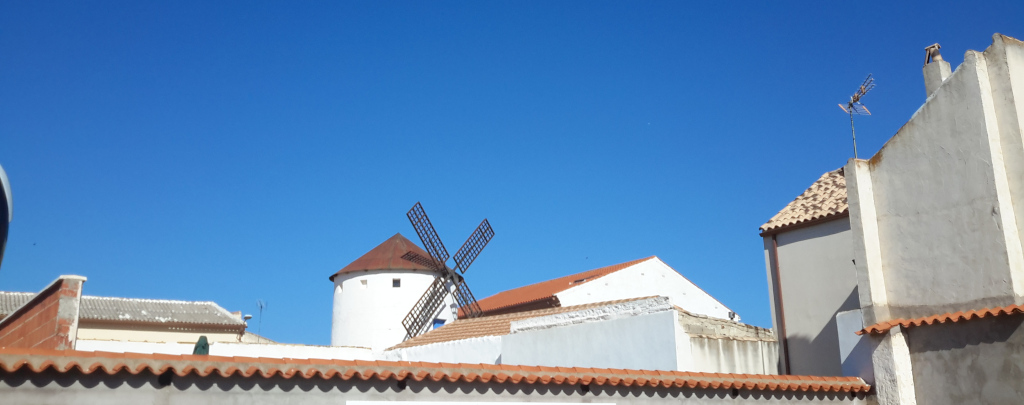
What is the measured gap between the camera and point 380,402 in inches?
358

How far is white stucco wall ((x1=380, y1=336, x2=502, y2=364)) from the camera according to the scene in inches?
745

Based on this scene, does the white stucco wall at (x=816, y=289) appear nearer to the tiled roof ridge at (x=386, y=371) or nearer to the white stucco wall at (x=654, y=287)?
the tiled roof ridge at (x=386, y=371)

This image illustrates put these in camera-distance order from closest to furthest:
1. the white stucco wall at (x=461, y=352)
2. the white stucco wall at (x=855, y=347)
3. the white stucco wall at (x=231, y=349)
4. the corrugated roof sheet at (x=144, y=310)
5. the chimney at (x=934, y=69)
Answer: the white stucco wall at (x=855, y=347) → the chimney at (x=934, y=69) → the white stucco wall at (x=461, y=352) → the white stucco wall at (x=231, y=349) → the corrugated roof sheet at (x=144, y=310)

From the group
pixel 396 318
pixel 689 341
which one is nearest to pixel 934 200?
pixel 689 341

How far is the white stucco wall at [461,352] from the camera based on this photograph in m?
18.9

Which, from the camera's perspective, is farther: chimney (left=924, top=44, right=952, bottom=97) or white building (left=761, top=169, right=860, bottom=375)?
white building (left=761, top=169, right=860, bottom=375)

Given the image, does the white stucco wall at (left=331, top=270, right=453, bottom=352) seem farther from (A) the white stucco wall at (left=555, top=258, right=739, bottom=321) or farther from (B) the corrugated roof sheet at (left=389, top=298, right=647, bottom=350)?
(B) the corrugated roof sheet at (left=389, top=298, right=647, bottom=350)

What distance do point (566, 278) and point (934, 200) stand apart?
22.7 m

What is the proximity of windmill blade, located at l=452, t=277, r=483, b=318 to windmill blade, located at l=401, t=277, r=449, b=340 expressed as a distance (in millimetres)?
532

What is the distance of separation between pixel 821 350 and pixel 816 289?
114 cm

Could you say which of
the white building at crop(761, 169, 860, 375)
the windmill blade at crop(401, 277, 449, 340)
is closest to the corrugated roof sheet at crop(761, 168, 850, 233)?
the white building at crop(761, 169, 860, 375)

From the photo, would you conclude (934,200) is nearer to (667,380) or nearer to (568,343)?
(667,380)

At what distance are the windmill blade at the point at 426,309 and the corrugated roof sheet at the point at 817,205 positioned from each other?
793 inches

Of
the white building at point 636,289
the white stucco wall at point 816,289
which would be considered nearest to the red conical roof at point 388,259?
the white building at point 636,289
